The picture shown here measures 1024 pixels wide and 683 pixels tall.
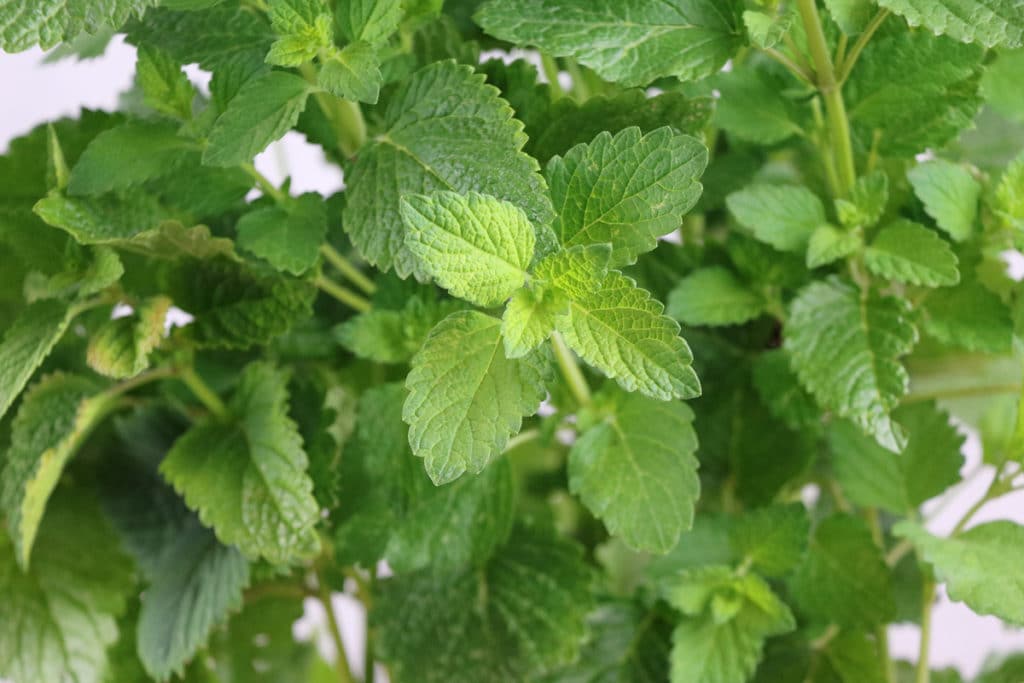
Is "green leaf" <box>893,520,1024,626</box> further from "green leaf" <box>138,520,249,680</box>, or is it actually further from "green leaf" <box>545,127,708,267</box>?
"green leaf" <box>138,520,249,680</box>

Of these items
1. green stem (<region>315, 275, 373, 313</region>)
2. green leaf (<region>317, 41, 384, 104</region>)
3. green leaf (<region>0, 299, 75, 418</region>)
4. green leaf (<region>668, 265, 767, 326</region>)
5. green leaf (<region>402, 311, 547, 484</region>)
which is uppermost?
green leaf (<region>317, 41, 384, 104</region>)

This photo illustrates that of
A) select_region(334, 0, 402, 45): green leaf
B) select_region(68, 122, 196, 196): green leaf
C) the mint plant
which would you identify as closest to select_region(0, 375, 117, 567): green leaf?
the mint plant

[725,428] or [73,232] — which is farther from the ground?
[73,232]

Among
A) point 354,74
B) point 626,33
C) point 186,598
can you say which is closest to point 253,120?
point 354,74

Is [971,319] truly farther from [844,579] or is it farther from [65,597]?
[65,597]

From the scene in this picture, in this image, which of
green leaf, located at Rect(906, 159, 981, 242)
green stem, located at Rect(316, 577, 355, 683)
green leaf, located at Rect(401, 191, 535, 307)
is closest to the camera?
green leaf, located at Rect(401, 191, 535, 307)

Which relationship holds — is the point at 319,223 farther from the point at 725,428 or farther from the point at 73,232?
the point at 725,428

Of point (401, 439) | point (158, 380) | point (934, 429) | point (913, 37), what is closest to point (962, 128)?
point (913, 37)
